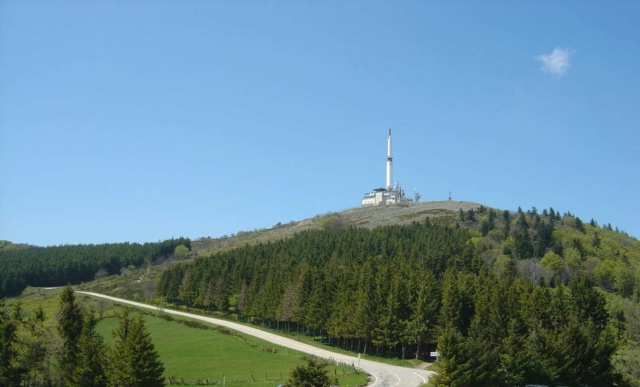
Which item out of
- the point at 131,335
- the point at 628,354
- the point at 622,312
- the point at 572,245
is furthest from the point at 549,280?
the point at 131,335

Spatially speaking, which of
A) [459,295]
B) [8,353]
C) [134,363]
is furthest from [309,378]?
[459,295]

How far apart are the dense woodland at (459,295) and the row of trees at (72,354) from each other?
23.6 metres

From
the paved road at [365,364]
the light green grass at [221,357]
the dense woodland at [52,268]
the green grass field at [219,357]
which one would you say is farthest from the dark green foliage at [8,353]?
the dense woodland at [52,268]

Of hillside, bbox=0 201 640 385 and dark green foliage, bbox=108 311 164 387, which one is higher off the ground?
hillside, bbox=0 201 640 385

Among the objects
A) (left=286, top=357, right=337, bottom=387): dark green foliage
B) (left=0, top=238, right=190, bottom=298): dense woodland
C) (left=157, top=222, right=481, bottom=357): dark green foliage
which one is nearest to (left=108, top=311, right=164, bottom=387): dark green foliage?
(left=286, top=357, right=337, bottom=387): dark green foliage

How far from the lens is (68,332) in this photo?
182ft

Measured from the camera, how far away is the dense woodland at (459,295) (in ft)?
178

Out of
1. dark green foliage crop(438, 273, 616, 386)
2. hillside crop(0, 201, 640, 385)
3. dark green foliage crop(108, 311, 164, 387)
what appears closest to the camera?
dark green foliage crop(108, 311, 164, 387)

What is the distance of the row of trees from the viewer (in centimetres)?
4528

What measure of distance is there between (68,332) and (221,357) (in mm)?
22776

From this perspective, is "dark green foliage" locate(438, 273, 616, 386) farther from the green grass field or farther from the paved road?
the green grass field

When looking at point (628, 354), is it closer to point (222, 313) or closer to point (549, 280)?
point (549, 280)

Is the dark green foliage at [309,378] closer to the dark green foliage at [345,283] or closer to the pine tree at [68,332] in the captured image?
the pine tree at [68,332]

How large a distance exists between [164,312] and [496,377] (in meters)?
76.4
